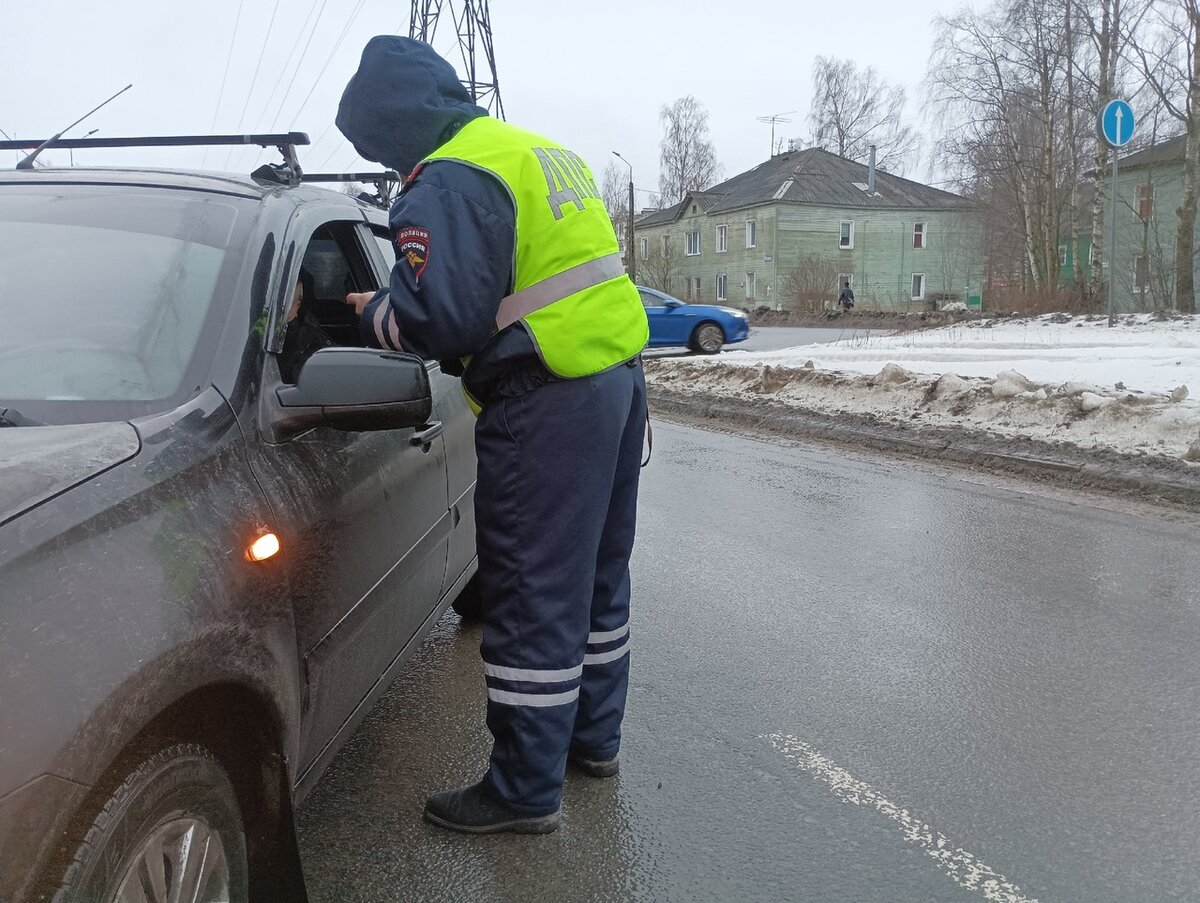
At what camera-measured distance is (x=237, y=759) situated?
1837 mm

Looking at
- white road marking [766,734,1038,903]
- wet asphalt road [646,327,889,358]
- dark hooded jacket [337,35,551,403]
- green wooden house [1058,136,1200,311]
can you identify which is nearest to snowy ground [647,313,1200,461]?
wet asphalt road [646,327,889,358]

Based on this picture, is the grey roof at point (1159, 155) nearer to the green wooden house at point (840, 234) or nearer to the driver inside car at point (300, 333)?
the green wooden house at point (840, 234)

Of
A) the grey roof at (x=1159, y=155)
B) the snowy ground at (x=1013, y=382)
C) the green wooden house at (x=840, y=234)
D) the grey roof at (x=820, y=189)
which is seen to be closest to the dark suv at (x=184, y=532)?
the snowy ground at (x=1013, y=382)

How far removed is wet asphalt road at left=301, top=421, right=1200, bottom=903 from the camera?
98.3 inches

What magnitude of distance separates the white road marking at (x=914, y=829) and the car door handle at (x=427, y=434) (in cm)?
147

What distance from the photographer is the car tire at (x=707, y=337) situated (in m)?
19.6

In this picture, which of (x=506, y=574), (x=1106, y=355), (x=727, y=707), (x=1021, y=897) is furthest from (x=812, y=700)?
(x=1106, y=355)

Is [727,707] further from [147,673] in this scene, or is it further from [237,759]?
[147,673]

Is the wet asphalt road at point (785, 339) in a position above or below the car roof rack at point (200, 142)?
below

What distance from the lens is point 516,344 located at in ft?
7.87

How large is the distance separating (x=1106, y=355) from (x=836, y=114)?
6167cm

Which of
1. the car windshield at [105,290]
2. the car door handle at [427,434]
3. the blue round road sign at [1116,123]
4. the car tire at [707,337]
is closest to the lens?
the car windshield at [105,290]

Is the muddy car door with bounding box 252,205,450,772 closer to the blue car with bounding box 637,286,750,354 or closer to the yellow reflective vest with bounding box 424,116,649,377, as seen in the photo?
the yellow reflective vest with bounding box 424,116,649,377

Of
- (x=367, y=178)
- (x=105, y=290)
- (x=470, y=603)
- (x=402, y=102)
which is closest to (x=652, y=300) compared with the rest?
(x=470, y=603)
